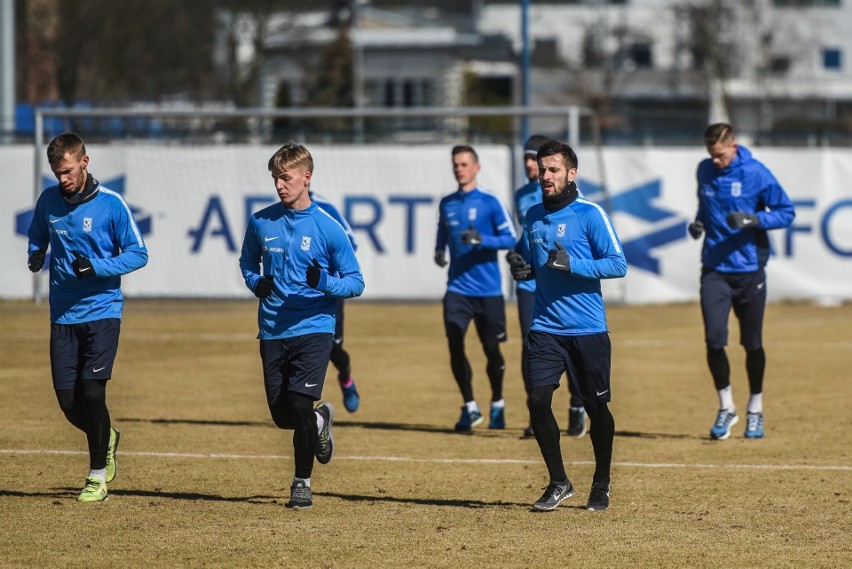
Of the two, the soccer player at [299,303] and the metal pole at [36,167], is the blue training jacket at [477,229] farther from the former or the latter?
the metal pole at [36,167]

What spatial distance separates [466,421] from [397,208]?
1126cm

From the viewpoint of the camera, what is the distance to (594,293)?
8.84m

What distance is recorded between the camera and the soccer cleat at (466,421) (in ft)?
40.7

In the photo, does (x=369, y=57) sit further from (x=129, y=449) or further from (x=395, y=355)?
(x=129, y=449)

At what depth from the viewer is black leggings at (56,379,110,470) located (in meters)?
9.06

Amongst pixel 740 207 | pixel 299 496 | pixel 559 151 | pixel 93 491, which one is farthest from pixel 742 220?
pixel 93 491

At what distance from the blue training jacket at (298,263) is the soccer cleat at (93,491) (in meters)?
1.34

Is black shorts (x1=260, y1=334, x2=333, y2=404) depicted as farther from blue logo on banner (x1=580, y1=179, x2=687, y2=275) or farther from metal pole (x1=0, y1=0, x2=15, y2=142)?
metal pole (x1=0, y1=0, x2=15, y2=142)

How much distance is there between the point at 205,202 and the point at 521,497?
1501 centimetres

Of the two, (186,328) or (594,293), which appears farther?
(186,328)

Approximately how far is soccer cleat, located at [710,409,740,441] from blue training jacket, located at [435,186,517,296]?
6.84 ft

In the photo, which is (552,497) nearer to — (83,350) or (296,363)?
(296,363)

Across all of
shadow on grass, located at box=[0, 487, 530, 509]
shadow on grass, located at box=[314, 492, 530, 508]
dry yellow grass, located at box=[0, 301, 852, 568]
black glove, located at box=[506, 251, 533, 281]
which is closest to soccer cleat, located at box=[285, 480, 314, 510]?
dry yellow grass, located at box=[0, 301, 852, 568]

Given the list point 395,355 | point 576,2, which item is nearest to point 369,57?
point 576,2
